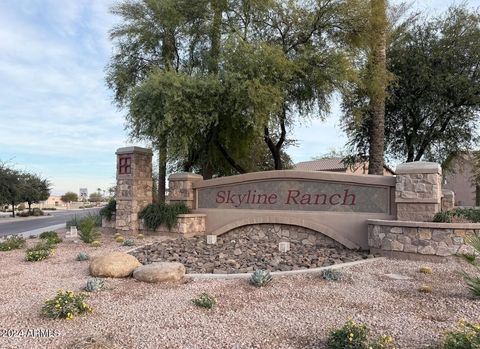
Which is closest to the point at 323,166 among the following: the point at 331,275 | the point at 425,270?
the point at 425,270

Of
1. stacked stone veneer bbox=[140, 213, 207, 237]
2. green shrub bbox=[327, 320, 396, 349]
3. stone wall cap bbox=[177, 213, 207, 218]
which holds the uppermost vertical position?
stone wall cap bbox=[177, 213, 207, 218]

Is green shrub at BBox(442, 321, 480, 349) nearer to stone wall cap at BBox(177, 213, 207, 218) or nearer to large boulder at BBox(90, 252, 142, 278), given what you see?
large boulder at BBox(90, 252, 142, 278)

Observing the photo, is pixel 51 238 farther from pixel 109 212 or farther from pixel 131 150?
pixel 131 150

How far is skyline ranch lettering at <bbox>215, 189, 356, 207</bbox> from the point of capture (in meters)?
11.0

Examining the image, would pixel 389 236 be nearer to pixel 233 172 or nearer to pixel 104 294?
pixel 104 294

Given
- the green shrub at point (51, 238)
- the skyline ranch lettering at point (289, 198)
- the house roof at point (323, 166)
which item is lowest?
the green shrub at point (51, 238)

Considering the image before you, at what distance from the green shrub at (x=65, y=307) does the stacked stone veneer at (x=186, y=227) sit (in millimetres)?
6902

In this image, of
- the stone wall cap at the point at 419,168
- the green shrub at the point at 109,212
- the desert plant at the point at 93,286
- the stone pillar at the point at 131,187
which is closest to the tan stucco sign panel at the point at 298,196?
the stone wall cap at the point at 419,168

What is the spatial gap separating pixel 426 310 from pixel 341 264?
115 inches

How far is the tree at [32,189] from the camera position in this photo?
3978 cm

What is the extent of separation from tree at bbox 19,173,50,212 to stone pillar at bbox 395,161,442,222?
118 feet

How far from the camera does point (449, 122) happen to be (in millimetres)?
18734

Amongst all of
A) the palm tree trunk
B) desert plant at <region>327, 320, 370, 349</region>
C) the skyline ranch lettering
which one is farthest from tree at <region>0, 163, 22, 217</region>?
desert plant at <region>327, 320, 370, 349</region>

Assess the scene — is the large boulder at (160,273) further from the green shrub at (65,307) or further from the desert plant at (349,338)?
the desert plant at (349,338)
